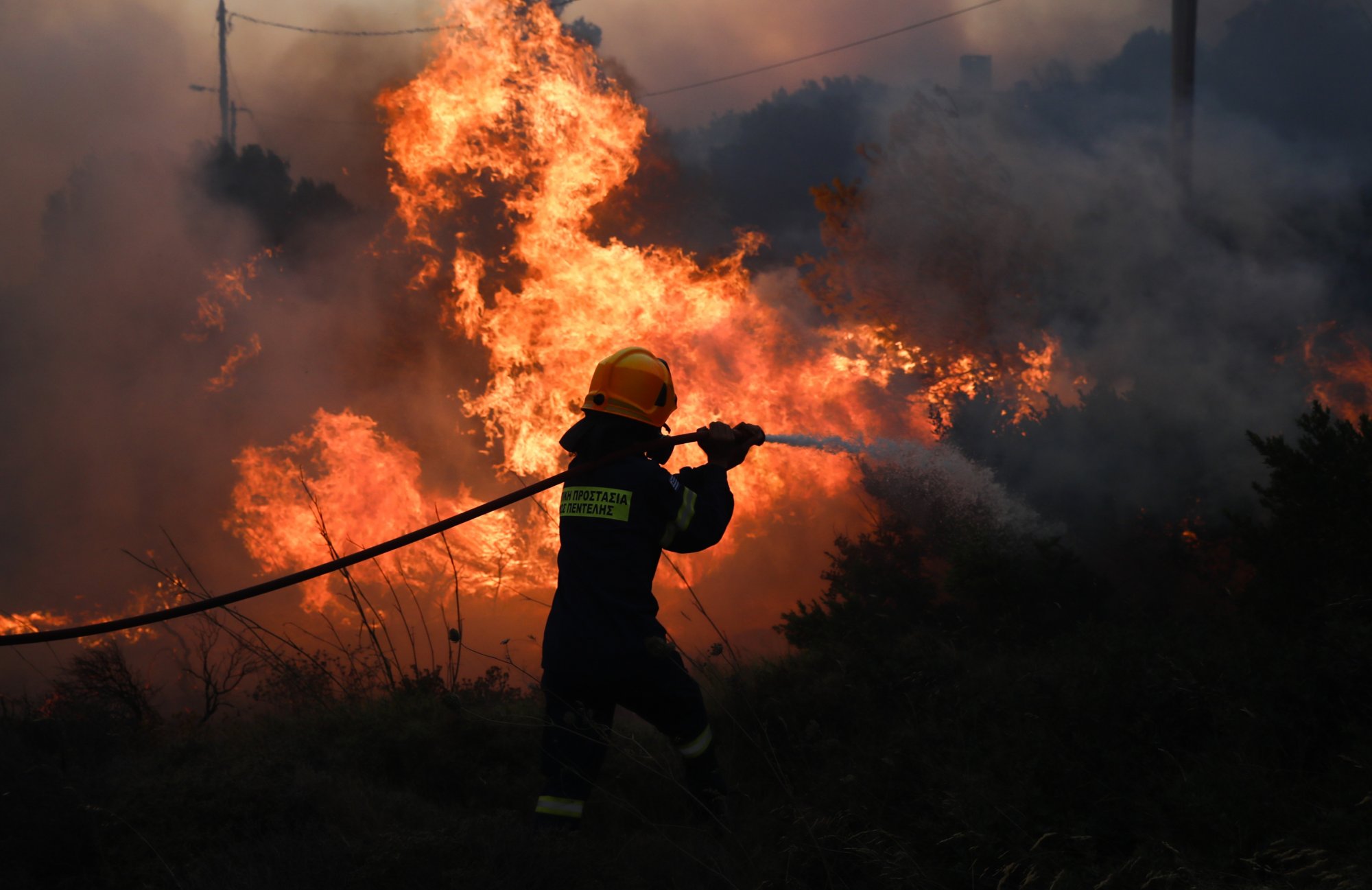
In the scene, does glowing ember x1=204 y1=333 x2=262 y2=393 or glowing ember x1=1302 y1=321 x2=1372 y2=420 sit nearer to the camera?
glowing ember x1=1302 y1=321 x2=1372 y2=420

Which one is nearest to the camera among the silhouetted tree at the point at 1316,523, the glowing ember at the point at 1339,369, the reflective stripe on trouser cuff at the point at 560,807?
the reflective stripe on trouser cuff at the point at 560,807

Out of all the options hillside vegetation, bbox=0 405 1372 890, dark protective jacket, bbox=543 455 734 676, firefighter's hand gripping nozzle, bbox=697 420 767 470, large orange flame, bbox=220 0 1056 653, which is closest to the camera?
hillside vegetation, bbox=0 405 1372 890

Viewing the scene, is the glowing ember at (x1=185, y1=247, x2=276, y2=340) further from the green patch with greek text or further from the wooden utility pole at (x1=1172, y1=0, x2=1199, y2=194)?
the wooden utility pole at (x1=1172, y1=0, x2=1199, y2=194)

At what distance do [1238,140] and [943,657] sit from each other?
8021mm

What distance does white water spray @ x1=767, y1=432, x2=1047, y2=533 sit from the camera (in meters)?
6.88

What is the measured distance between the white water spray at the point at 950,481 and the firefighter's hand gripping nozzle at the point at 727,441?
2.63 metres

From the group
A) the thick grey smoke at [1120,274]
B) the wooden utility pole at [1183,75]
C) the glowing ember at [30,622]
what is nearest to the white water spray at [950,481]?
the thick grey smoke at [1120,274]

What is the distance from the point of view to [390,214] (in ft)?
49.1

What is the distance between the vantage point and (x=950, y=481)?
7.73 m

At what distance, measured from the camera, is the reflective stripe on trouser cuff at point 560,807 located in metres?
3.51

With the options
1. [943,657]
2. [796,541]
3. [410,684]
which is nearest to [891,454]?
[796,541]

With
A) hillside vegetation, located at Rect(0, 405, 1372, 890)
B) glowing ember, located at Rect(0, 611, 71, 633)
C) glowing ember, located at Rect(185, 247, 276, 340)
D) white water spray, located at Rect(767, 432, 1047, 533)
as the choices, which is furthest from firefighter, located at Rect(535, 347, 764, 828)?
glowing ember, located at Rect(185, 247, 276, 340)

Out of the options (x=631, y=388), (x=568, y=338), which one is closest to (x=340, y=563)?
(x=631, y=388)

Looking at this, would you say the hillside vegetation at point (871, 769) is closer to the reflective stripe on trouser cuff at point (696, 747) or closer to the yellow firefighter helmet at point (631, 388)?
the reflective stripe on trouser cuff at point (696, 747)
